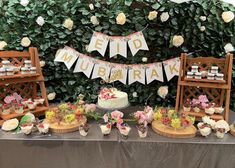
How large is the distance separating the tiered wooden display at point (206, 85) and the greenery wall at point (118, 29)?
29 cm

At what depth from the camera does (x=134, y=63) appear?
215cm

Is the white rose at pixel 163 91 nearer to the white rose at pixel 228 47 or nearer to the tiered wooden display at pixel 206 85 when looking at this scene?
the tiered wooden display at pixel 206 85

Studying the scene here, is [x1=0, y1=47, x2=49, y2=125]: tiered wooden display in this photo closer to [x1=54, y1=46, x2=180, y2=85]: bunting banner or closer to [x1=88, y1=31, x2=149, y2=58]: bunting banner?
[x1=54, y1=46, x2=180, y2=85]: bunting banner

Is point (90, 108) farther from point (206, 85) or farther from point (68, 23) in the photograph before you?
point (206, 85)

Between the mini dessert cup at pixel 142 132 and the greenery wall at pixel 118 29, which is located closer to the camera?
the mini dessert cup at pixel 142 132

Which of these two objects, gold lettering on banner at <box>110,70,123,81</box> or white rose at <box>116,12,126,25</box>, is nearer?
white rose at <box>116,12,126,25</box>

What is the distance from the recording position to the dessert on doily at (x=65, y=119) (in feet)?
5.34

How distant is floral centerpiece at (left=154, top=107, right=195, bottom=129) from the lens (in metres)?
1.58

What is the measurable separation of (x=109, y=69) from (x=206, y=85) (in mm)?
823

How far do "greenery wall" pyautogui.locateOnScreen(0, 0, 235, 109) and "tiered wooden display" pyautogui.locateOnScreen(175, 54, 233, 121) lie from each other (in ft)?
0.96

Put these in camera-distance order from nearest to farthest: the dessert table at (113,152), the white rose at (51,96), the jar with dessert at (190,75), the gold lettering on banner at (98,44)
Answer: the dessert table at (113,152)
the jar with dessert at (190,75)
the gold lettering on banner at (98,44)
the white rose at (51,96)

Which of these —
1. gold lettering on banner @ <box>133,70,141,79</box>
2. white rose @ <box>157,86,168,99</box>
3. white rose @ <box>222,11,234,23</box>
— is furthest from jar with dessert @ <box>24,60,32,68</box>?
white rose @ <box>222,11,234,23</box>

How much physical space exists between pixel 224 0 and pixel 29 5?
1.66 meters

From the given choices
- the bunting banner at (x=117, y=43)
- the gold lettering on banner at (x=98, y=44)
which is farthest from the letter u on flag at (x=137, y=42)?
the gold lettering on banner at (x=98, y=44)
